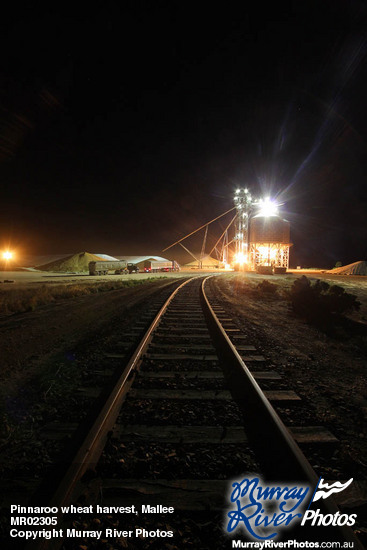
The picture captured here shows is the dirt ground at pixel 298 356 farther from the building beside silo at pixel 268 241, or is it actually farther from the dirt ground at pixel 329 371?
the building beside silo at pixel 268 241

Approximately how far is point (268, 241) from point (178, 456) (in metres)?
57.4

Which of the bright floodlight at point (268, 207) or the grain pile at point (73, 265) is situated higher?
the bright floodlight at point (268, 207)

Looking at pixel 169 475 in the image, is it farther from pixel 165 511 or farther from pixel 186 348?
pixel 186 348

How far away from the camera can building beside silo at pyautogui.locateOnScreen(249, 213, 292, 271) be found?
183ft

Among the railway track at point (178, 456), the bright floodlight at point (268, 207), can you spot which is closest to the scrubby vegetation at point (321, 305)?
the railway track at point (178, 456)

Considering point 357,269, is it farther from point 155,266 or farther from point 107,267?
point 107,267

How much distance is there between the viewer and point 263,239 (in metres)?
56.0

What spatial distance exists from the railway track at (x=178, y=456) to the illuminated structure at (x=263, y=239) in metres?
52.9

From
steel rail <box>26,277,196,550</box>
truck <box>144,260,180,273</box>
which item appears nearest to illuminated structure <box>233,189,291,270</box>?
truck <box>144,260,180,273</box>

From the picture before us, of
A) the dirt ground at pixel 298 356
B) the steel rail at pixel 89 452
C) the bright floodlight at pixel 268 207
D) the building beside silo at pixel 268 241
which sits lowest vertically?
the dirt ground at pixel 298 356

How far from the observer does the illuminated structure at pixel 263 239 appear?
55.8 m
